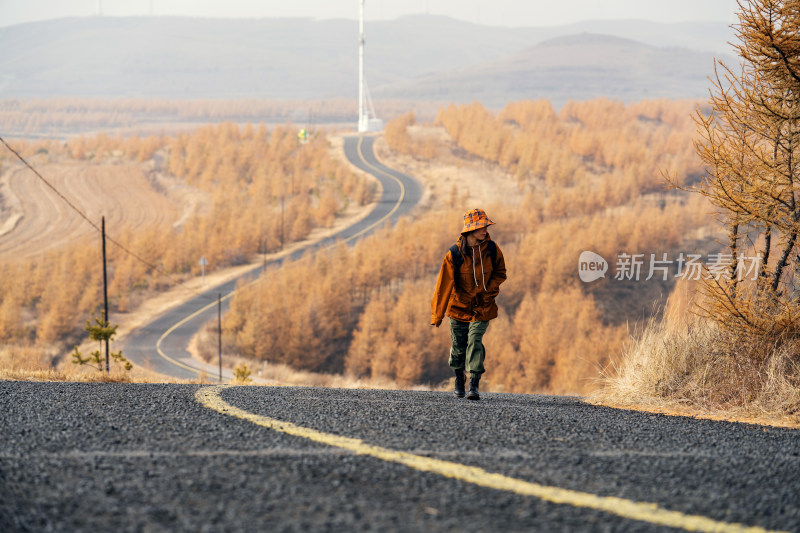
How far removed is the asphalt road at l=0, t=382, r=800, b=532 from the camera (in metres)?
3.26

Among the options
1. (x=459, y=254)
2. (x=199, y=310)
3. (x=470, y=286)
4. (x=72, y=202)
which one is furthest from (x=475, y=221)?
(x=72, y=202)

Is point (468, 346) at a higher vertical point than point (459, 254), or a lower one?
lower

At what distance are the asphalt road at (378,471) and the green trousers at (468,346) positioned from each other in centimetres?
161

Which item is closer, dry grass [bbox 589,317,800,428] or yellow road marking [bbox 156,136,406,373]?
dry grass [bbox 589,317,800,428]

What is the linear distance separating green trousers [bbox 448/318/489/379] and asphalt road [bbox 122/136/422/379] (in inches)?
1194

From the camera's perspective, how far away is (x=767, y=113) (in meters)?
8.02

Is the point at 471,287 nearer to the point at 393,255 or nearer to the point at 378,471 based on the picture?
the point at 378,471

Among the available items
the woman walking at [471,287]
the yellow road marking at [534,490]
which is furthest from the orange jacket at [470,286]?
the yellow road marking at [534,490]

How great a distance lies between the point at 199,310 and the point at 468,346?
48769 millimetres

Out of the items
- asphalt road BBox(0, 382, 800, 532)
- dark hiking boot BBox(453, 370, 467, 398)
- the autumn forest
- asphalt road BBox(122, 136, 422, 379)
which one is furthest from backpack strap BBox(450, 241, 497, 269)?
asphalt road BBox(122, 136, 422, 379)

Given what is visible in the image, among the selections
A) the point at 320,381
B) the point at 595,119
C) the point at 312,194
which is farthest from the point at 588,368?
the point at 595,119

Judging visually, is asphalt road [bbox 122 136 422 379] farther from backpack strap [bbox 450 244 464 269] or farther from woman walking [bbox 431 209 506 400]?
backpack strap [bbox 450 244 464 269]

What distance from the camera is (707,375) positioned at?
7.38 metres

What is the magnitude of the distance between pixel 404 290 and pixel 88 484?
172ft
